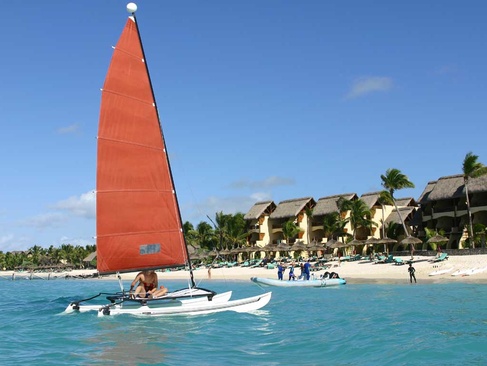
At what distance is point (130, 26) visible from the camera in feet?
72.1

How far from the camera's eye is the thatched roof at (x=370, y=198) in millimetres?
68875

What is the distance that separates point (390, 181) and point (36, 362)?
51.6m

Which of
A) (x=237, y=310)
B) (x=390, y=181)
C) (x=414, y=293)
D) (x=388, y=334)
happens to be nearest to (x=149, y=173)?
(x=237, y=310)

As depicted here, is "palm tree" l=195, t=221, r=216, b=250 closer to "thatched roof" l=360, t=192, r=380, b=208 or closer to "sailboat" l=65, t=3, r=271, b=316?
"thatched roof" l=360, t=192, r=380, b=208

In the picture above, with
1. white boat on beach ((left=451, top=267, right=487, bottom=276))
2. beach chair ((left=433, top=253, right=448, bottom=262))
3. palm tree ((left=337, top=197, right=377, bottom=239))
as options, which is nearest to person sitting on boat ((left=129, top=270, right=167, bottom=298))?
white boat on beach ((left=451, top=267, right=487, bottom=276))

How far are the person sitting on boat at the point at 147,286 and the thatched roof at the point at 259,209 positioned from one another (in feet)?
185

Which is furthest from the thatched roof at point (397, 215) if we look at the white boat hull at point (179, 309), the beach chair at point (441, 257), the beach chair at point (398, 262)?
the white boat hull at point (179, 309)

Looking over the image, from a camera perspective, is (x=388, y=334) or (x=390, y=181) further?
(x=390, y=181)

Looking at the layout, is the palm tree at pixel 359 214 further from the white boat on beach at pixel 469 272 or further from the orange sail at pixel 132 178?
the orange sail at pixel 132 178

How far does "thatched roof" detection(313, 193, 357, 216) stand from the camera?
7081 centimetres

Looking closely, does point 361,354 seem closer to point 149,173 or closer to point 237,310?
point 237,310

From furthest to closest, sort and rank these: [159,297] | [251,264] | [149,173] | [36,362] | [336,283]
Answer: [251,264], [336,283], [149,173], [159,297], [36,362]

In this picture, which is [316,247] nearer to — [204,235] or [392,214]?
[392,214]

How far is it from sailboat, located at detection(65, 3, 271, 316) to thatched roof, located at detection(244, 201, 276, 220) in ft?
184
